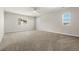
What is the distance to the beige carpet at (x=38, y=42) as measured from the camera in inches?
74.9

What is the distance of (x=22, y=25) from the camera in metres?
1.95

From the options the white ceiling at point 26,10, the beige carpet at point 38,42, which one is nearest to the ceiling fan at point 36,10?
the white ceiling at point 26,10

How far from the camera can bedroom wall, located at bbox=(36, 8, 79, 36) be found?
191 cm

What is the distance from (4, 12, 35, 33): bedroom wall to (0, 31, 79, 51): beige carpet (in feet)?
0.23

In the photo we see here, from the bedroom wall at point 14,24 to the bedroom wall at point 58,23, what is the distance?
0.12 meters

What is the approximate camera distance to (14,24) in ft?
6.34

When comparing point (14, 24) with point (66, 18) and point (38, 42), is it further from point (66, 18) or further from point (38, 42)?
point (66, 18)

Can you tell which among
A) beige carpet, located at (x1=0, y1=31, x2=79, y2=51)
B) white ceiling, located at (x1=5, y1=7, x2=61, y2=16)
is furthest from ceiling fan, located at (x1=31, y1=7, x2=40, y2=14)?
beige carpet, located at (x1=0, y1=31, x2=79, y2=51)

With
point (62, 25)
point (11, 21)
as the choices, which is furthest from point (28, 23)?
point (62, 25)

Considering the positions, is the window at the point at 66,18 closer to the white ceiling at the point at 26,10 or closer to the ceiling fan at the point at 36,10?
the white ceiling at the point at 26,10

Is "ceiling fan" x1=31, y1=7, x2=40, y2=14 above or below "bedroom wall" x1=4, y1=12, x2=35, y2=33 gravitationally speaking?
above

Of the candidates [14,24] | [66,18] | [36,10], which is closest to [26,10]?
[36,10]

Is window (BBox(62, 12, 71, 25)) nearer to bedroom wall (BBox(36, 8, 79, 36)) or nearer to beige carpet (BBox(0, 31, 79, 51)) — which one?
bedroom wall (BBox(36, 8, 79, 36))
